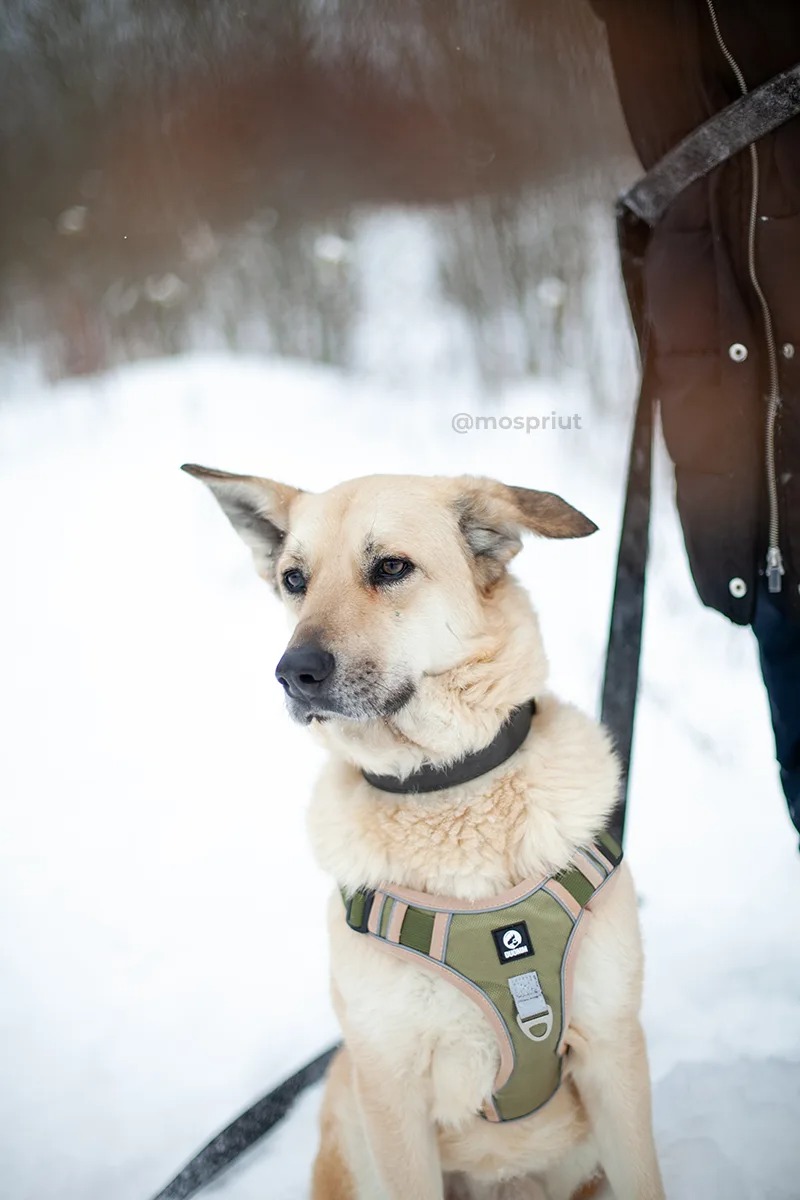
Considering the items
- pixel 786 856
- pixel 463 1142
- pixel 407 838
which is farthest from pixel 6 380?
pixel 786 856

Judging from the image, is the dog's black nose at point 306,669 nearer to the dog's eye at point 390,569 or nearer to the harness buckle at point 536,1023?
the dog's eye at point 390,569

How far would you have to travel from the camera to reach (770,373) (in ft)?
5.02

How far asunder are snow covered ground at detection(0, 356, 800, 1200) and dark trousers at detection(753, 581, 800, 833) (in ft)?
2.57

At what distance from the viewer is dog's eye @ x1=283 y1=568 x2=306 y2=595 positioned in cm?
155

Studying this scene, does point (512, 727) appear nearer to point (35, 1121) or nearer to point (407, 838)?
point (407, 838)

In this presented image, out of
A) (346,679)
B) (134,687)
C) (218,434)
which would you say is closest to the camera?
(346,679)

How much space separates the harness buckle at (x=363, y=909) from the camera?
1299 millimetres

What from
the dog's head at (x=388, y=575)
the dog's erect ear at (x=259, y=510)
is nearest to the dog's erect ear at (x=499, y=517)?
the dog's head at (x=388, y=575)

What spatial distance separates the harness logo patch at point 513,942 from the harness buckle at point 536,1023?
0.09 metres

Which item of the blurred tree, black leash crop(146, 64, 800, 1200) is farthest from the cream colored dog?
the blurred tree

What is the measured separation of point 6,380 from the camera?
3.51 m

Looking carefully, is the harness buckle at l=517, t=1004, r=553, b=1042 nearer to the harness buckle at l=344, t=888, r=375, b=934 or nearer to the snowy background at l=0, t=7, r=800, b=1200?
the harness buckle at l=344, t=888, r=375, b=934

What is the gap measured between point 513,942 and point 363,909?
26 centimetres

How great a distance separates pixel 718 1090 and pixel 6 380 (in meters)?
3.79
